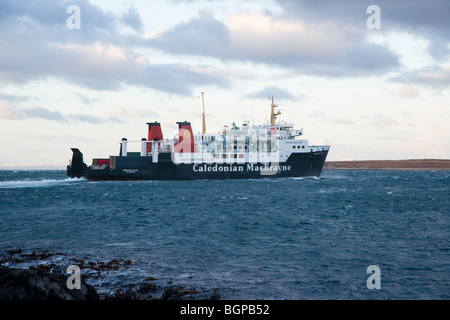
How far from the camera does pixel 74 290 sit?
7371 millimetres

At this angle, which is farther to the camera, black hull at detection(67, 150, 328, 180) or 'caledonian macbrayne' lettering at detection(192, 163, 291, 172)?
'caledonian macbrayne' lettering at detection(192, 163, 291, 172)

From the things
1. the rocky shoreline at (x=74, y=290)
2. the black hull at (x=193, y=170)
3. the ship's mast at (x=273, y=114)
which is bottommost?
the rocky shoreline at (x=74, y=290)

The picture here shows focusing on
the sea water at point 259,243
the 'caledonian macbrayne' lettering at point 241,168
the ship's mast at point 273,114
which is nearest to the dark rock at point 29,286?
the sea water at point 259,243

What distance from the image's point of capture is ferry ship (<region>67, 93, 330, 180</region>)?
60.0 meters

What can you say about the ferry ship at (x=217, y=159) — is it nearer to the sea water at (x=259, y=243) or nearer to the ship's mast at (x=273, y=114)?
the ship's mast at (x=273, y=114)

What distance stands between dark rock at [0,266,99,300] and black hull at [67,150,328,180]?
174ft

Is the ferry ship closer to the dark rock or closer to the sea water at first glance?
the sea water

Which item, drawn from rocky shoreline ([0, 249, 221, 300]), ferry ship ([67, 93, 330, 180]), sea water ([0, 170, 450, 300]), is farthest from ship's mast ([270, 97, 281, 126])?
rocky shoreline ([0, 249, 221, 300])

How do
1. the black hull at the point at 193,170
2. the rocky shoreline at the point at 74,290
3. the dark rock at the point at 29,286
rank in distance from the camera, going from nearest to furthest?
the dark rock at the point at 29,286
the rocky shoreline at the point at 74,290
the black hull at the point at 193,170

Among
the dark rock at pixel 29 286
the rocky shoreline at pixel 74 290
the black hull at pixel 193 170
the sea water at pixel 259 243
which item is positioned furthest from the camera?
the black hull at pixel 193 170

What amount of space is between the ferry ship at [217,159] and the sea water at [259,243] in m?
29.3

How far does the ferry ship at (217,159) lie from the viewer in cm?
6003

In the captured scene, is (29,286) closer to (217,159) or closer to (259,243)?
(259,243)

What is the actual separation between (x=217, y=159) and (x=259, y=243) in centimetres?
4534
